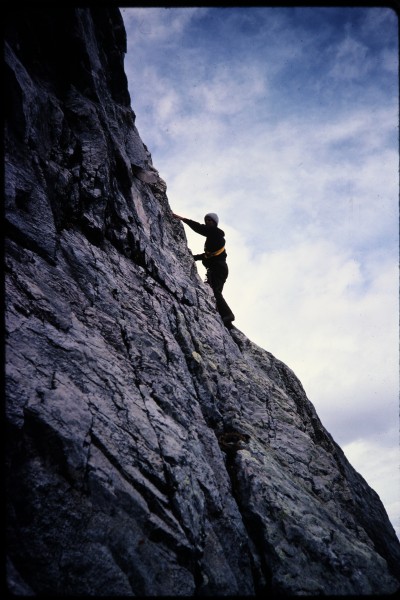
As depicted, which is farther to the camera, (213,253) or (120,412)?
(213,253)

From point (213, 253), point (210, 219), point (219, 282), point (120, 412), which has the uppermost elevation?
point (210, 219)

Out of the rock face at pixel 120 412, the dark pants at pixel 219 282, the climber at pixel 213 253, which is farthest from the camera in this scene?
the climber at pixel 213 253

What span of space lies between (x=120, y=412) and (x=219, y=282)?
363 inches

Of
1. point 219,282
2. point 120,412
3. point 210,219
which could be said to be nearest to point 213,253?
point 219,282

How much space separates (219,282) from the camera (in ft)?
48.1

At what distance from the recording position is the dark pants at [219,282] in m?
14.1

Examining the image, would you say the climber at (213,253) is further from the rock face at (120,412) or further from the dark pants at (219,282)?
the rock face at (120,412)

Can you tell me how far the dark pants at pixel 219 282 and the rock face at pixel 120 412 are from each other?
4.02 feet

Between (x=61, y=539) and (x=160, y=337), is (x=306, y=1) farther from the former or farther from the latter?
(x=61, y=539)

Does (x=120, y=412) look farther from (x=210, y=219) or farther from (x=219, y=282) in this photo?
(x=210, y=219)

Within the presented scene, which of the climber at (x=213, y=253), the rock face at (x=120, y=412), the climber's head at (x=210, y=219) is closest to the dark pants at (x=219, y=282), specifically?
the climber at (x=213, y=253)

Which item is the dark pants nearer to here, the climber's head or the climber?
the climber

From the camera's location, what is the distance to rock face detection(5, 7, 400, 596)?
4.70 meters

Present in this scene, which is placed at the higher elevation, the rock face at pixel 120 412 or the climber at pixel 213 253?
the climber at pixel 213 253
